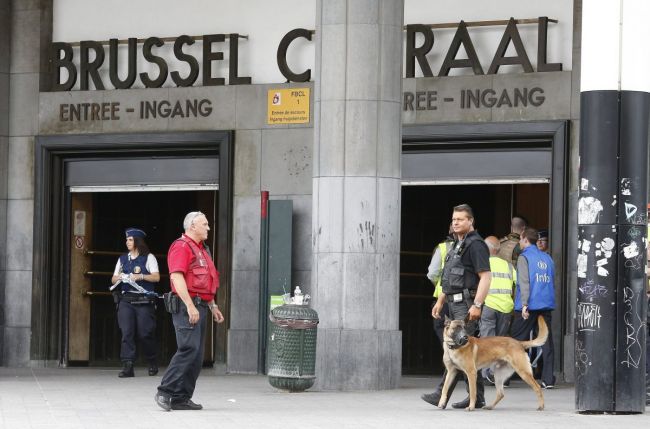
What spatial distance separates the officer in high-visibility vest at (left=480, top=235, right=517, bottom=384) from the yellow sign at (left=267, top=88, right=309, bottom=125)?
12.7 feet

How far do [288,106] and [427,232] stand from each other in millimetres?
3245

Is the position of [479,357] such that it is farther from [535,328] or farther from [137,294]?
[137,294]

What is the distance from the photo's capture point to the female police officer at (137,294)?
19.8m

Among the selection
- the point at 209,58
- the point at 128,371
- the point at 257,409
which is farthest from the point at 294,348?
the point at 209,58

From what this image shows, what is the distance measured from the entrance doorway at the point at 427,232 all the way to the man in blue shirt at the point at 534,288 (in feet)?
13.0

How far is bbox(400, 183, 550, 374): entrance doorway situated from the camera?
72.1ft

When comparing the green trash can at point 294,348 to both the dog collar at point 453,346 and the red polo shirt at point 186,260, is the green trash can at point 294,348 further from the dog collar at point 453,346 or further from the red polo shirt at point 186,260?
the dog collar at point 453,346

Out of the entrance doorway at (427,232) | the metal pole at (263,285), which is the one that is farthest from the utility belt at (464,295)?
the entrance doorway at (427,232)

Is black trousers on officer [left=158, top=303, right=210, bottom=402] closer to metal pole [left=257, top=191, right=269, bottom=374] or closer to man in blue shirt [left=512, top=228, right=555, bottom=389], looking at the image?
man in blue shirt [left=512, top=228, right=555, bottom=389]

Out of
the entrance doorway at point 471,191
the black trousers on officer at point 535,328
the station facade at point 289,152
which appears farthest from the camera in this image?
the entrance doorway at point 471,191

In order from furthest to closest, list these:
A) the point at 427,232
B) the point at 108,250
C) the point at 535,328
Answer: the point at 108,250 < the point at 427,232 < the point at 535,328

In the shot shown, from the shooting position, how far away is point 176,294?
14.0m

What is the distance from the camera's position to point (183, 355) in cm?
1395

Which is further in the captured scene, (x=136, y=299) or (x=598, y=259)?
(x=136, y=299)
